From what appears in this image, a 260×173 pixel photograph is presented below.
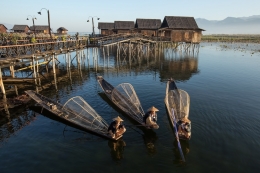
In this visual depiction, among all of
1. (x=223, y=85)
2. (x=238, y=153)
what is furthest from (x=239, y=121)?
(x=223, y=85)

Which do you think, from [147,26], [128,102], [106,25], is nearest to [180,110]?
[128,102]

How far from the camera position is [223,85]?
25.3 m

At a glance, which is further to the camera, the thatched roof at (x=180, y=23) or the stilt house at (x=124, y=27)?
the stilt house at (x=124, y=27)

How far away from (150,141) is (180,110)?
3928 mm

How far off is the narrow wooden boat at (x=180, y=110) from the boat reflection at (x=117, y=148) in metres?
3.79

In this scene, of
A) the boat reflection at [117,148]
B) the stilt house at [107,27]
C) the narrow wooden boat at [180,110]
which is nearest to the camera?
the boat reflection at [117,148]

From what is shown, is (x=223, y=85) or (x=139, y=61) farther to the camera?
(x=139, y=61)

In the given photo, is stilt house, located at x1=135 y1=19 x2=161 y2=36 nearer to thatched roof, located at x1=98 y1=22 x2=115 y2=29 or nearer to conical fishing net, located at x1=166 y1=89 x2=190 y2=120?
thatched roof, located at x1=98 y1=22 x2=115 y2=29

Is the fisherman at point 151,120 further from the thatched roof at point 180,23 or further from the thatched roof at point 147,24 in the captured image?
the thatched roof at point 147,24

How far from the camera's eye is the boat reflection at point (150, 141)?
11656mm

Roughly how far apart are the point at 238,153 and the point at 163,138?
4.55 meters

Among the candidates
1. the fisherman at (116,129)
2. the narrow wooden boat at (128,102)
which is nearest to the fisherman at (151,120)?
the narrow wooden boat at (128,102)

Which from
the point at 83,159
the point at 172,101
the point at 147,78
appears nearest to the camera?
the point at 83,159

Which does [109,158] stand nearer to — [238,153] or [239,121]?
[238,153]
